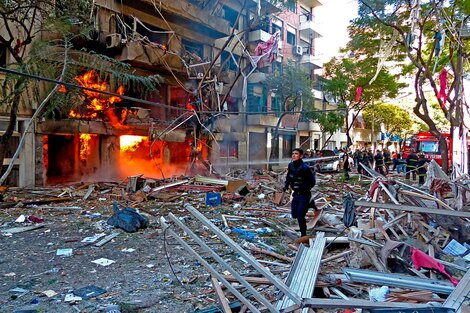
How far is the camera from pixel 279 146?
33.9m

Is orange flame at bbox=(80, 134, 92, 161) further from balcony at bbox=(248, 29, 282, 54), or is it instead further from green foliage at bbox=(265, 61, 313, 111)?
balcony at bbox=(248, 29, 282, 54)

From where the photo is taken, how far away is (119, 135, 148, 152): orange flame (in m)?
18.9

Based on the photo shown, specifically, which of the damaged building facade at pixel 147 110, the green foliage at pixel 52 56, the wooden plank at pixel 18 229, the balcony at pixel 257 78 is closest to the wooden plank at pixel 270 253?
the wooden plank at pixel 18 229

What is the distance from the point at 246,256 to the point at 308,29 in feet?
124

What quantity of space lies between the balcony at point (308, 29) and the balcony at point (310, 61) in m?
2.82

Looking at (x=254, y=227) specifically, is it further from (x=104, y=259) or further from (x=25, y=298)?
(x=25, y=298)

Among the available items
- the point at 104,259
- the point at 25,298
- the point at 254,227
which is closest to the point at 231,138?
the point at 254,227

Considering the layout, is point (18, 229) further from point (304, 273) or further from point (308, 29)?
point (308, 29)

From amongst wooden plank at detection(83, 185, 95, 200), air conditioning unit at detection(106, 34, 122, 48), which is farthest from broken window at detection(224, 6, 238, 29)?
wooden plank at detection(83, 185, 95, 200)

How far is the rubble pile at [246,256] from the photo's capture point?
374cm

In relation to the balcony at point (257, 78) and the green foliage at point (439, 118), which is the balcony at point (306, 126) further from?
the green foliage at point (439, 118)

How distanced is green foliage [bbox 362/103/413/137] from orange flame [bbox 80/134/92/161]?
104 feet

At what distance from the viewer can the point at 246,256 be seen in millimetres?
3271

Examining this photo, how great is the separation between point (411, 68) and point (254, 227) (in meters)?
15.1
